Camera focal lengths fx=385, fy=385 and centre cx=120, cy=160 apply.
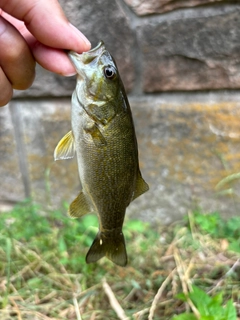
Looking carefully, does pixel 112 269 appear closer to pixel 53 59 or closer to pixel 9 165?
pixel 9 165

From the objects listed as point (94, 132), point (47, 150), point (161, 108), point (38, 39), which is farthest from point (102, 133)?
point (47, 150)

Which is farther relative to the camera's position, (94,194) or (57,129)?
(57,129)

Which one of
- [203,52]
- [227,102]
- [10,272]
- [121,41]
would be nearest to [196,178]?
[227,102]

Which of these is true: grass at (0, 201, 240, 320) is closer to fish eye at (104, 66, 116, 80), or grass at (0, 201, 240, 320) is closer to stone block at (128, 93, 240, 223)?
stone block at (128, 93, 240, 223)

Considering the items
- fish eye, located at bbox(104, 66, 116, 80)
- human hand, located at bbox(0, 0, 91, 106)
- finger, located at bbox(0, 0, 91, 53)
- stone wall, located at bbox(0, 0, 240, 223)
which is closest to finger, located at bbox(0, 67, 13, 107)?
human hand, located at bbox(0, 0, 91, 106)

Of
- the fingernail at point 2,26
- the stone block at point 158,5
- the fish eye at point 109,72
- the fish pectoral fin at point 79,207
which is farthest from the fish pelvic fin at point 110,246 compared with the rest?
the stone block at point 158,5

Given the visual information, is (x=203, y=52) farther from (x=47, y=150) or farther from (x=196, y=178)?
(x=47, y=150)
